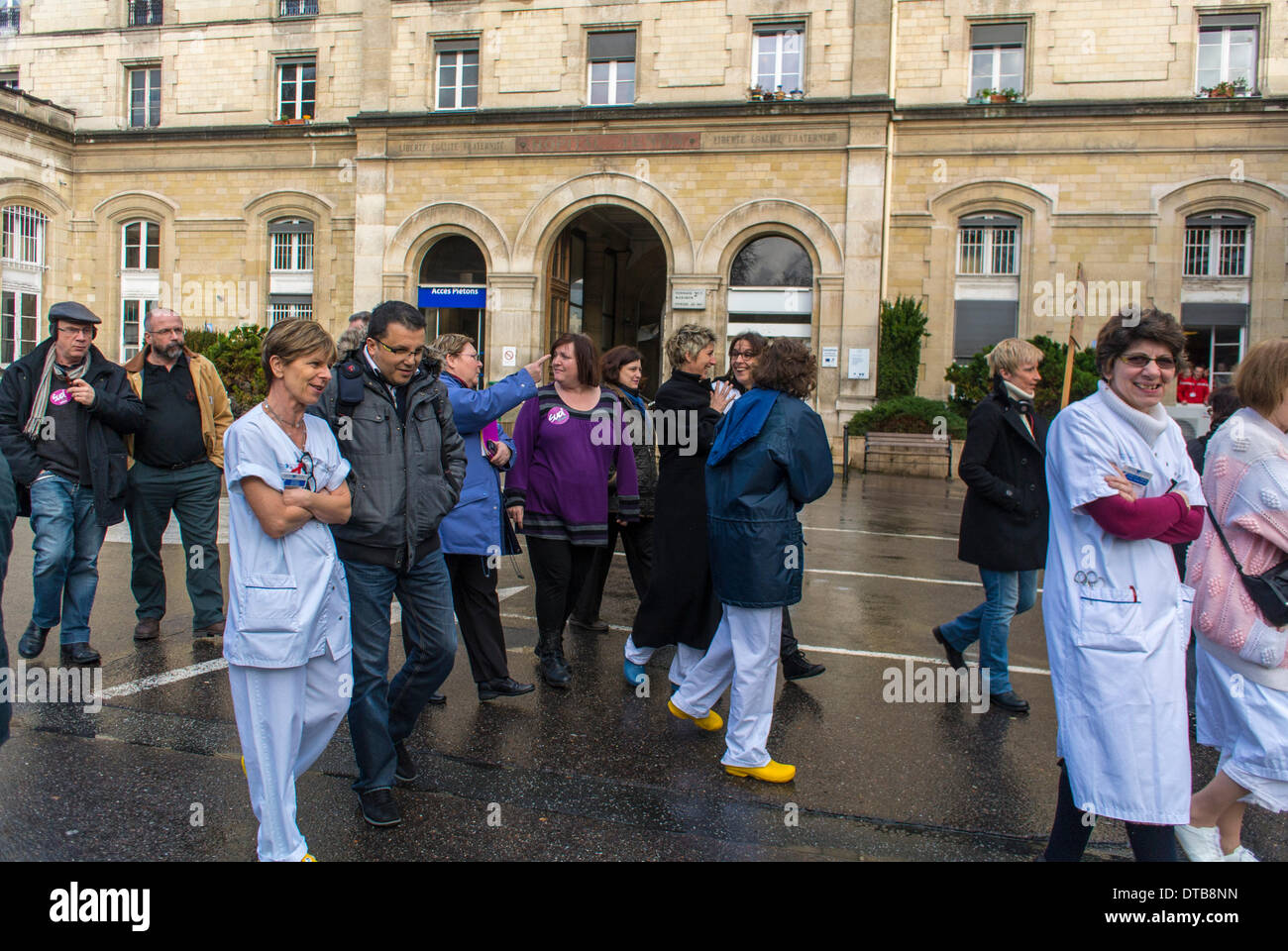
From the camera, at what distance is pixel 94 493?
20.7 feet

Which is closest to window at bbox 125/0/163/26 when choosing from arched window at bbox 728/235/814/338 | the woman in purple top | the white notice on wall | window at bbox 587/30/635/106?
window at bbox 587/30/635/106

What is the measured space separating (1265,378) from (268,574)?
3608mm

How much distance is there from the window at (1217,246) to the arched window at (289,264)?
2222 cm

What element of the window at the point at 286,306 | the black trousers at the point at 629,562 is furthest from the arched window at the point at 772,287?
the black trousers at the point at 629,562

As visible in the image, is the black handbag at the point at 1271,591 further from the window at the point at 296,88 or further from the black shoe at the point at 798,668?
the window at the point at 296,88

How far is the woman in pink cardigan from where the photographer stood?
3.37 m

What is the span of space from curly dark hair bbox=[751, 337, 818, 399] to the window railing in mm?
→ 26805

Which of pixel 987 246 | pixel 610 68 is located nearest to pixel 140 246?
pixel 610 68

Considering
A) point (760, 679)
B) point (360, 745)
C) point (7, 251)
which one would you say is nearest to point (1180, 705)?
point (760, 679)

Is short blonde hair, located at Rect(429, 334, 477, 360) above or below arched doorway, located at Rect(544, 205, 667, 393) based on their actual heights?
A: below

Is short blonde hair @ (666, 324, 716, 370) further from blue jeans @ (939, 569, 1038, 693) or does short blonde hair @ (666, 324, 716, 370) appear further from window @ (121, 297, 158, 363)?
window @ (121, 297, 158, 363)

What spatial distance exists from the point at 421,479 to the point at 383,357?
533 mm

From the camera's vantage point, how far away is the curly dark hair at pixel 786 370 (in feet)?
15.4

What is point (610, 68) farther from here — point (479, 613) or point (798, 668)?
point (479, 613)
